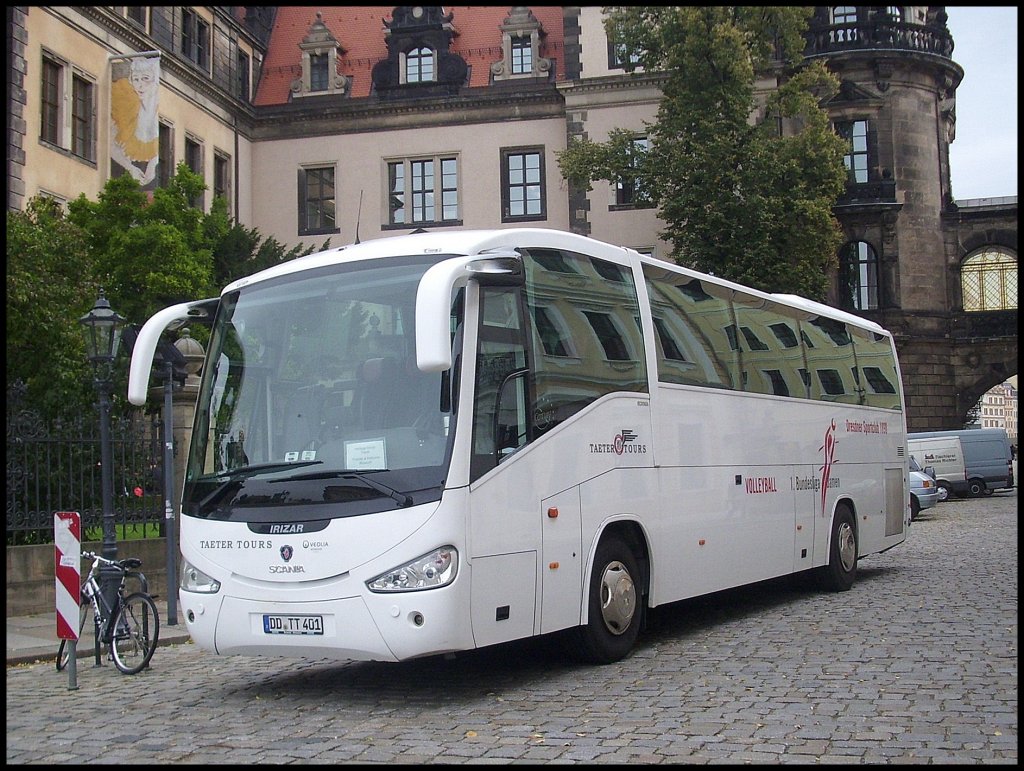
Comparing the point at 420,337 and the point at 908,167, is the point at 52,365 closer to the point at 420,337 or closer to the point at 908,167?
the point at 420,337

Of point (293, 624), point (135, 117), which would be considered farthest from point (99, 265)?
point (293, 624)

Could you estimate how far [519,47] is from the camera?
49219 mm

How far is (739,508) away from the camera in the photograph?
41.8ft

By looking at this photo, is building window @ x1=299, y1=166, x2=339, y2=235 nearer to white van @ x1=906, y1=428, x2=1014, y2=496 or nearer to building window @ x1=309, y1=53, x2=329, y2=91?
building window @ x1=309, y1=53, x2=329, y2=91

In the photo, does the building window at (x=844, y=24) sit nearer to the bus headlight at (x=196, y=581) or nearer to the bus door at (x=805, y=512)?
the bus door at (x=805, y=512)

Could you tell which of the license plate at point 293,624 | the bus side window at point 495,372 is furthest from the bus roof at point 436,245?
the license plate at point 293,624

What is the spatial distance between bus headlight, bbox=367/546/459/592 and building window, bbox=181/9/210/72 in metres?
39.1

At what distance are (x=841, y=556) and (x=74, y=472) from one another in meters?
9.22

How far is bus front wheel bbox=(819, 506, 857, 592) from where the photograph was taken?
1541 centimetres

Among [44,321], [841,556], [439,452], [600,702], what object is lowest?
[600,702]

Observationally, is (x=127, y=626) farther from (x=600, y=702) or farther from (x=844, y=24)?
(x=844, y=24)

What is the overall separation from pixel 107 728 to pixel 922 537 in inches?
816

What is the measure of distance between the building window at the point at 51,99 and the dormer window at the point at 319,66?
50.7ft

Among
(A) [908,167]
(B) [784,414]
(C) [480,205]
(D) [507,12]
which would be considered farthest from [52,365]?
(A) [908,167]
